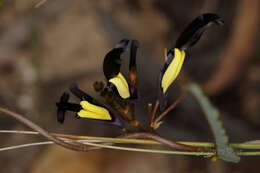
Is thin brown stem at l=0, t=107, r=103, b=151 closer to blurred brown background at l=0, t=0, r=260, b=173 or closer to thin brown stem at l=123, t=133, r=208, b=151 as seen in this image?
thin brown stem at l=123, t=133, r=208, b=151

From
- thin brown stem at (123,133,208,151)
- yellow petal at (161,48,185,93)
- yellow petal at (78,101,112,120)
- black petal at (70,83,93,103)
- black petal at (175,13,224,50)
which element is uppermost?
black petal at (175,13,224,50)

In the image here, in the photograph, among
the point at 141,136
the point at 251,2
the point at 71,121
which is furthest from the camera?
the point at 71,121

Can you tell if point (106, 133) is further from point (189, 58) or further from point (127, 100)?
point (127, 100)

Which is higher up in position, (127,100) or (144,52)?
(144,52)

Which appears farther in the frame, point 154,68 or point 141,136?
point 154,68

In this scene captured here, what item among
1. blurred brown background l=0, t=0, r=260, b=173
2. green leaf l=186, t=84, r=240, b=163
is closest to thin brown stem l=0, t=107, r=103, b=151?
green leaf l=186, t=84, r=240, b=163

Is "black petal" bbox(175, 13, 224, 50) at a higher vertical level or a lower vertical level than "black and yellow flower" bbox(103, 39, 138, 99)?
higher

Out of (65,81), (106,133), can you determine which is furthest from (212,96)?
(65,81)
